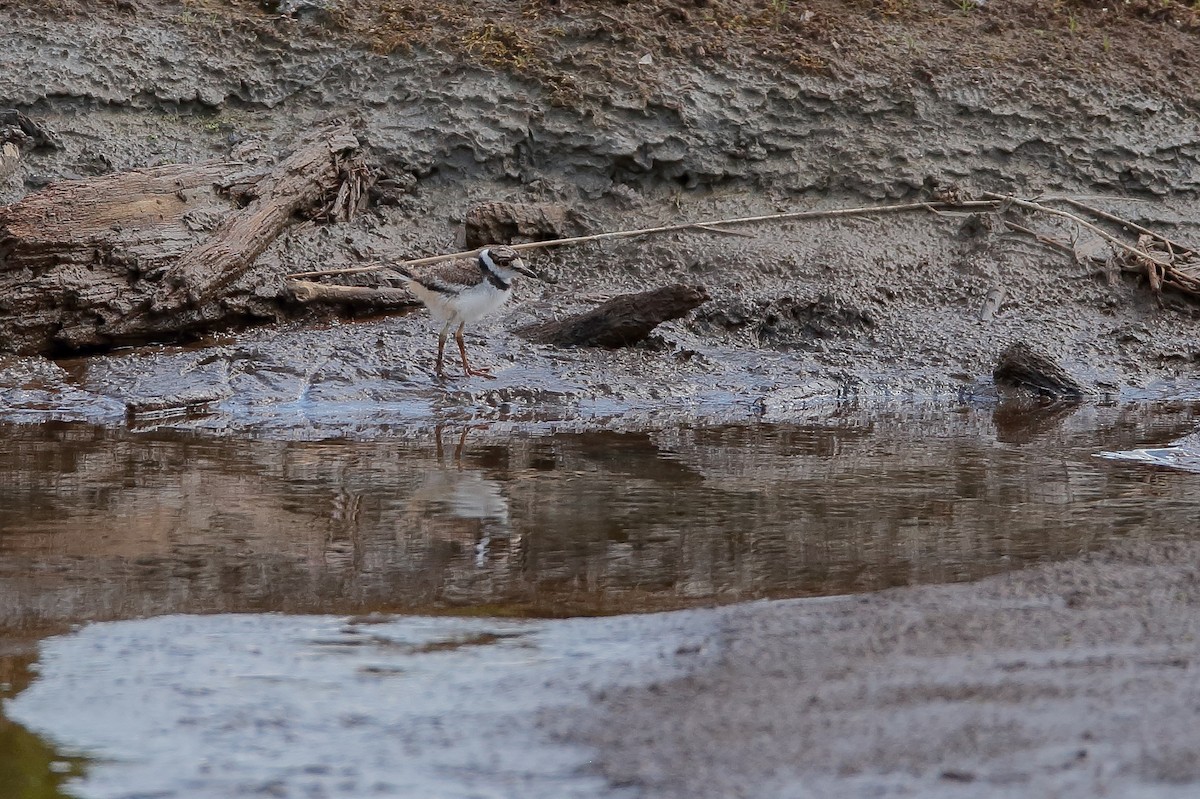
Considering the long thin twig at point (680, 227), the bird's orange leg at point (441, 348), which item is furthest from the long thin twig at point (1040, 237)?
the bird's orange leg at point (441, 348)

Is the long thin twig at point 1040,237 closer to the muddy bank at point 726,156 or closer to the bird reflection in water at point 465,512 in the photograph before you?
the muddy bank at point 726,156

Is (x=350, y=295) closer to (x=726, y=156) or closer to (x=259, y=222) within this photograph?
(x=259, y=222)

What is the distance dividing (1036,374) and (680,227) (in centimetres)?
279

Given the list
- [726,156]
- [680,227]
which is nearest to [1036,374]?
[680,227]

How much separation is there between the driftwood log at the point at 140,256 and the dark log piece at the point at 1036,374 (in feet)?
16.3

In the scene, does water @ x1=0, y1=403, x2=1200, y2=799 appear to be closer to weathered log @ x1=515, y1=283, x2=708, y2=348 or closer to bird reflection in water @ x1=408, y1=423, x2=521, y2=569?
bird reflection in water @ x1=408, y1=423, x2=521, y2=569

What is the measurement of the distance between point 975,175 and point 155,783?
30.0 feet

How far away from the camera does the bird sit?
858cm

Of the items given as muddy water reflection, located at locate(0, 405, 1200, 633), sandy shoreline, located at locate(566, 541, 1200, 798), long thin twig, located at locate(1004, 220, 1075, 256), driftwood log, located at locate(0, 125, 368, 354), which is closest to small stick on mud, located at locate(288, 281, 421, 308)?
driftwood log, located at locate(0, 125, 368, 354)

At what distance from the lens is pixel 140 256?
8805mm

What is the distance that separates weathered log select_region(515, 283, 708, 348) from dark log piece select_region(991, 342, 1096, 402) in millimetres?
2149

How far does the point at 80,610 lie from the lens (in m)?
4.31

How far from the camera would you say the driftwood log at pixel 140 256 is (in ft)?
28.0

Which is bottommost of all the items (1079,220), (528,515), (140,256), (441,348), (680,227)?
(528,515)
